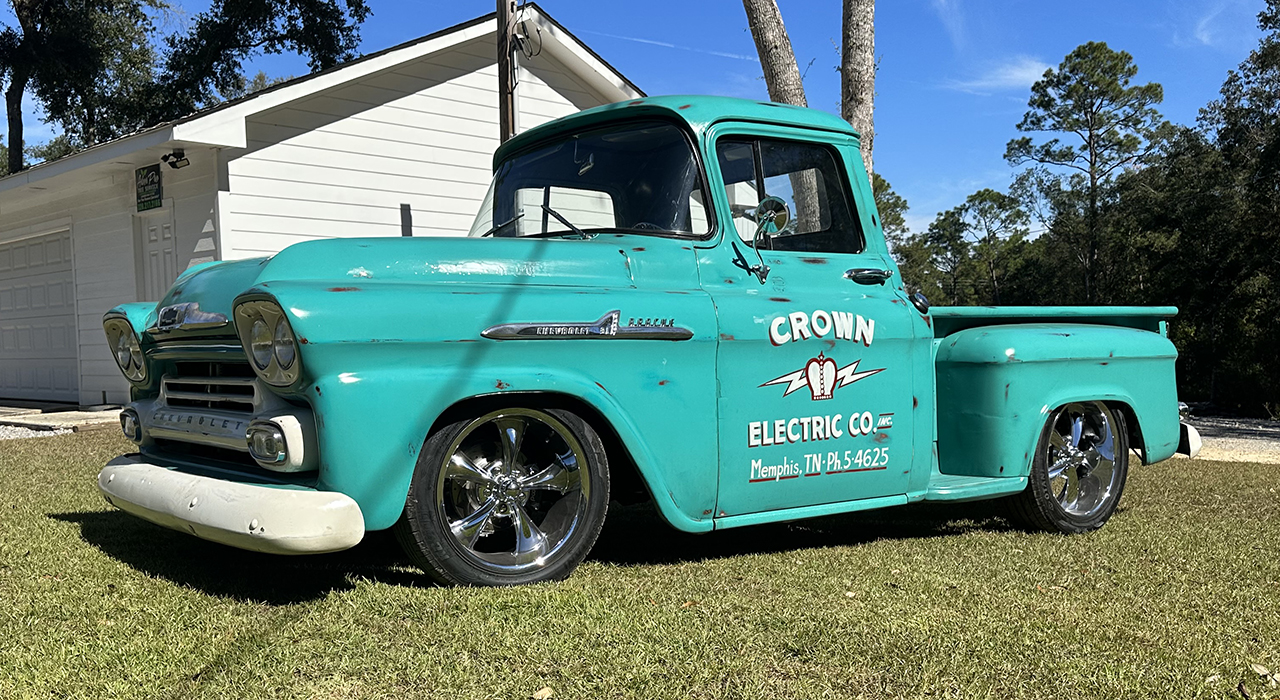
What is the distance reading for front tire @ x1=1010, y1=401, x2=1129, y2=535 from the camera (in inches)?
212

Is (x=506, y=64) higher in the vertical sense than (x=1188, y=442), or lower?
higher

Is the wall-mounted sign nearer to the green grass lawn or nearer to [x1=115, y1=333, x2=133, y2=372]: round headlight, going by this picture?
the green grass lawn

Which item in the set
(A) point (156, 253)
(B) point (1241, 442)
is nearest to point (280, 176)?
(A) point (156, 253)

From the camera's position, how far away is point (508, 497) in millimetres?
4023

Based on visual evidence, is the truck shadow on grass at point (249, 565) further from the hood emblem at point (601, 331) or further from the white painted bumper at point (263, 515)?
the hood emblem at point (601, 331)

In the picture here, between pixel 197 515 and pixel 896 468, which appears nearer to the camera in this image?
pixel 197 515

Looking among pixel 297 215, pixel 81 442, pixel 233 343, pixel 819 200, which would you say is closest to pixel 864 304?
pixel 819 200

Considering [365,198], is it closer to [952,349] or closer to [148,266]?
[148,266]

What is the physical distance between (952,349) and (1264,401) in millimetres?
23765

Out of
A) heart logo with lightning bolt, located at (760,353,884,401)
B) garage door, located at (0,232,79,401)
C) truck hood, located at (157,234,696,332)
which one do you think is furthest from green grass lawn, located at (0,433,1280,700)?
garage door, located at (0,232,79,401)

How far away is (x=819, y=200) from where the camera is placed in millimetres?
5012

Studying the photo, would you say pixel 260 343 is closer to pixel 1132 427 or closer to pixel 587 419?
pixel 587 419

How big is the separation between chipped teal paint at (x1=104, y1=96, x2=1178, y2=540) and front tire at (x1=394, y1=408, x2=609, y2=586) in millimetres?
127

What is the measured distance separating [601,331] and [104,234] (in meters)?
11.0
